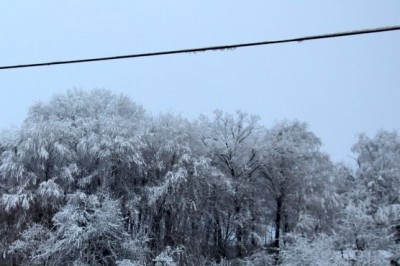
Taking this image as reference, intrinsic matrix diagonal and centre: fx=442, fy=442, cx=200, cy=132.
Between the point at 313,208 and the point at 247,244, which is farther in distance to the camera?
the point at 313,208

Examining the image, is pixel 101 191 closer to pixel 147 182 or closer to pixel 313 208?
pixel 147 182

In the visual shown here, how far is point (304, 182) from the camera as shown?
86.4ft

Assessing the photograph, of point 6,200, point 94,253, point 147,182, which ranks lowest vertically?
point 94,253

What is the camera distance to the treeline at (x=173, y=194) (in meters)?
18.7

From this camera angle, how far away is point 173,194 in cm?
2166

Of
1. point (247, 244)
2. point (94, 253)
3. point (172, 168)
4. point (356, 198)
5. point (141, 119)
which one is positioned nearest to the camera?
point (94, 253)

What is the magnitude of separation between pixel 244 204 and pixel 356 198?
842cm

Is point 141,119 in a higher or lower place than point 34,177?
higher

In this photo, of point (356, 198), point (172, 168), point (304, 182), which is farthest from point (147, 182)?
point (356, 198)

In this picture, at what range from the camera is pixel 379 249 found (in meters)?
18.6

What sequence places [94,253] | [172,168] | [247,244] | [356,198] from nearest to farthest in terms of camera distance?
[94,253] < [172,168] < [247,244] < [356,198]

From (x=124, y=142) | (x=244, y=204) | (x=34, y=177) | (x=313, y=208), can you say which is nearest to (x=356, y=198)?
(x=313, y=208)

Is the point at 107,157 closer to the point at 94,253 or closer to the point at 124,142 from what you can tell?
the point at 124,142

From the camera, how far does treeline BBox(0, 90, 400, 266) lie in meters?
18.7
